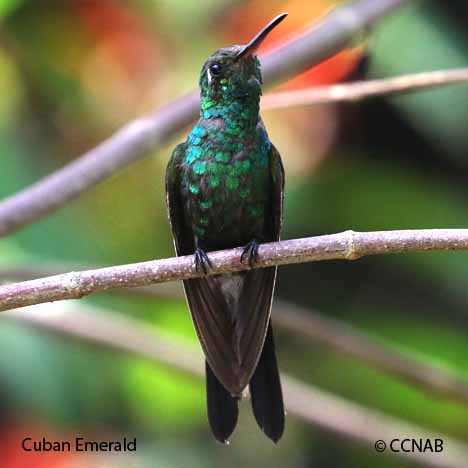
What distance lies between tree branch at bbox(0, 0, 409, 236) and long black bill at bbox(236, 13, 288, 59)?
27cm

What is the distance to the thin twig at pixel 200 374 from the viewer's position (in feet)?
12.3

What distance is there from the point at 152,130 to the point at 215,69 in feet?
1.03

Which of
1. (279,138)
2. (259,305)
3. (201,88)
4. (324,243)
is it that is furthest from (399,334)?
(324,243)

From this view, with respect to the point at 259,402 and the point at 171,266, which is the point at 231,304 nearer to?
the point at 259,402

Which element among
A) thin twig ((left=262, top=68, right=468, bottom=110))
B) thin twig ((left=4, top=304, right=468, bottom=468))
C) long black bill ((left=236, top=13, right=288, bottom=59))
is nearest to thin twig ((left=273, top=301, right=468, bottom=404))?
thin twig ((left=4, top=304, right=468, bottom=468))

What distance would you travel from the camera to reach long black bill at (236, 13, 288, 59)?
9.70ft

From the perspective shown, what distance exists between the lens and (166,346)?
12.6 ft

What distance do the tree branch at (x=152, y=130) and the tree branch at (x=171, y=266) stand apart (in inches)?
29.1

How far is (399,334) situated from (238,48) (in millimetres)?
1823

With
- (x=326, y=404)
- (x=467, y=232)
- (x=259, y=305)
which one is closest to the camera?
(x=467, y=232)

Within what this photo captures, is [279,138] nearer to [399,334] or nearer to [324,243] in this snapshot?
[399,334]

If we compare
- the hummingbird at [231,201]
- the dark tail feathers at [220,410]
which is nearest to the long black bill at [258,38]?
the hummingbird at [231,201]

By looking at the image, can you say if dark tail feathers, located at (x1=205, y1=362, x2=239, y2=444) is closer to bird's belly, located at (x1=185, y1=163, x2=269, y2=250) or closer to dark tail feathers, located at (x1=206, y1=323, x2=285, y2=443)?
dark tail feathers, located at (x1=206, y1=323, x2=285, y2=443)

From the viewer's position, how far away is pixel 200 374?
3.84 metres
